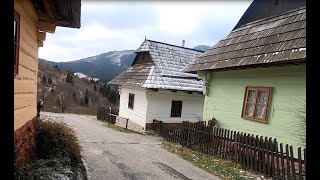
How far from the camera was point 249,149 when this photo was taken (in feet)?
29.4

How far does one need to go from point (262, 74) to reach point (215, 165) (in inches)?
144

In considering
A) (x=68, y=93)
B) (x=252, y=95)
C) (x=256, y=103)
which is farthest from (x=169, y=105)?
(x=68, y=93)

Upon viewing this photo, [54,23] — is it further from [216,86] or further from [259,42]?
[216,86]

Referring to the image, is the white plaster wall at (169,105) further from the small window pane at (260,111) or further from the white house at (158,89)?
the small window pane at (260,111)

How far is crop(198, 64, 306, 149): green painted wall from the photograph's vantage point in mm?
9047

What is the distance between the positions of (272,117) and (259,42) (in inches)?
108

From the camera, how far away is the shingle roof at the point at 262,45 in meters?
8.80

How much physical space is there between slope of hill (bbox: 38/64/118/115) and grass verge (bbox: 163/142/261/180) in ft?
94.6

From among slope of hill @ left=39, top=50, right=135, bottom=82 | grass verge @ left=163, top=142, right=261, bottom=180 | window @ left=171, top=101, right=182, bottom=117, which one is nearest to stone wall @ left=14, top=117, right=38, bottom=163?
grass verge @ left=163, top=142, right=261, bottom=180

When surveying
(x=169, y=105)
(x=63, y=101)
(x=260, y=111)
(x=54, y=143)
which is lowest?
(x=63, y=101)

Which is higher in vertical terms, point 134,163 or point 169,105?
point 169,105

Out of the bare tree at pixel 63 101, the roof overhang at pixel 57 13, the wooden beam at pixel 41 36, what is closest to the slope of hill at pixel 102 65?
the bare tree at pixel 63 101

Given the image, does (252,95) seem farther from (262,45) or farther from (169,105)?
(169,105)
